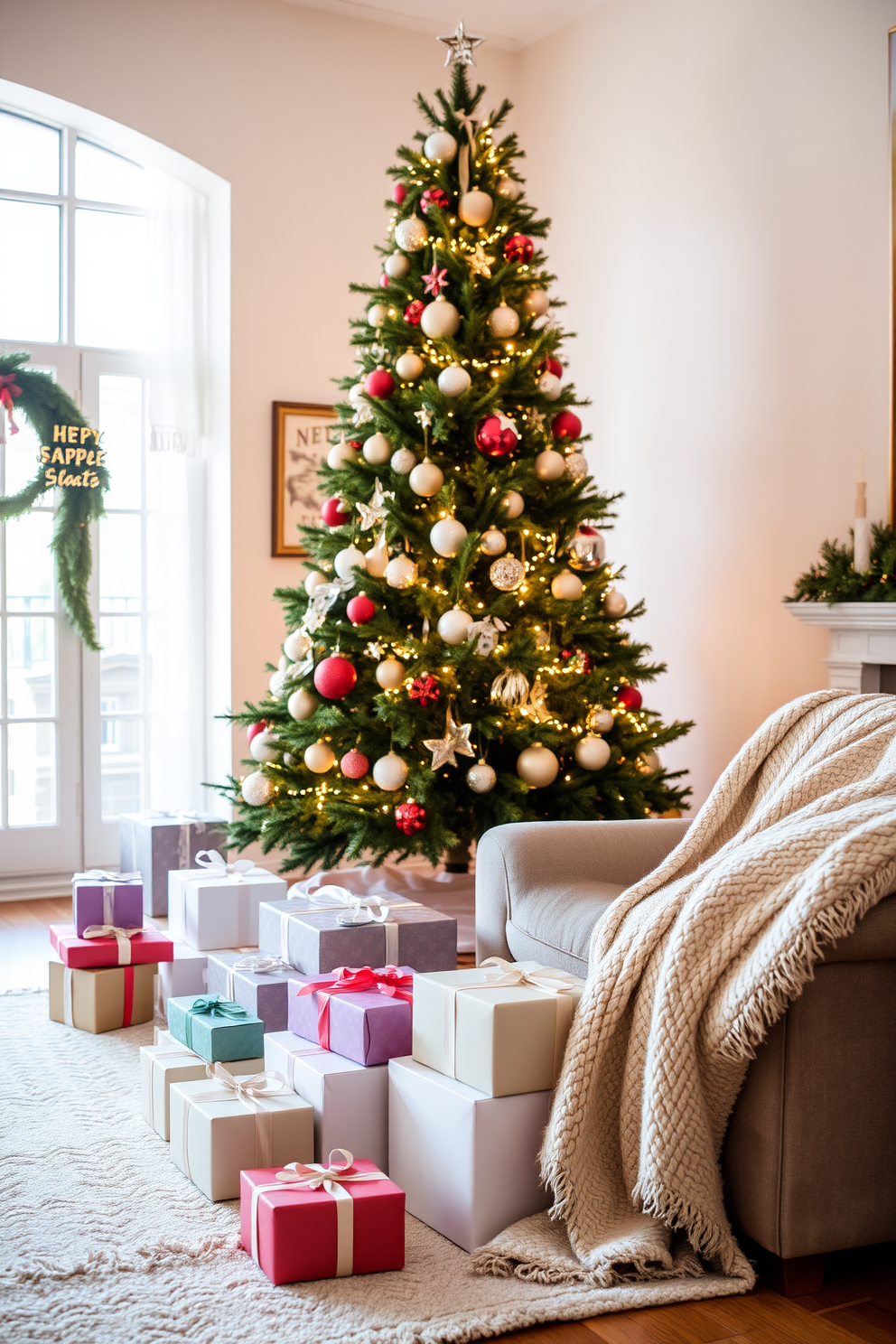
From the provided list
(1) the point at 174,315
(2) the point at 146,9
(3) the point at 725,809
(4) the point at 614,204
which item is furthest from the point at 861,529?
(2) the point at 146,9

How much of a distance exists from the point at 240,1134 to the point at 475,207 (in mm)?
2503

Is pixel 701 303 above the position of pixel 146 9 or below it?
below

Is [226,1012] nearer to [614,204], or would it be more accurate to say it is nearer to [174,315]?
[174,315]

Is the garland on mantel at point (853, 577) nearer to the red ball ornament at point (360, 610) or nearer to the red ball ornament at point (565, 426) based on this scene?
the red ball ornament at point (565, 426)

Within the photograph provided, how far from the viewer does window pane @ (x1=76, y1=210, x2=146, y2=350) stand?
473 cm

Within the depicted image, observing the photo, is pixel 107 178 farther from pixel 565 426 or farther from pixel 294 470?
pixel 565 426

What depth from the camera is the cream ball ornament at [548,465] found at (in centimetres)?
343

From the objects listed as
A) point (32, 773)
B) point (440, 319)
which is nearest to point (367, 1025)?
point (440, 319)

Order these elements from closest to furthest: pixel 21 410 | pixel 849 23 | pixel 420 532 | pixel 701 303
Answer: pixel 420 532 < pixel 849 23 < pixel 701 303 < pixel 21 410

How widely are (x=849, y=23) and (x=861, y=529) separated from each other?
154 centimetres

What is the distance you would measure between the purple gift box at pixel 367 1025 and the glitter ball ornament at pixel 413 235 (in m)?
2.16

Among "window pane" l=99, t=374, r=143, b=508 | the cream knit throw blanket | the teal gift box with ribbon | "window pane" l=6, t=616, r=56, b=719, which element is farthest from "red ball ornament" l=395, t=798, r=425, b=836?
"window pane" l=99, t=374, r=143, b=508

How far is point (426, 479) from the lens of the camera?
10.8 feet

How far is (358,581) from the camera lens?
133 inches
